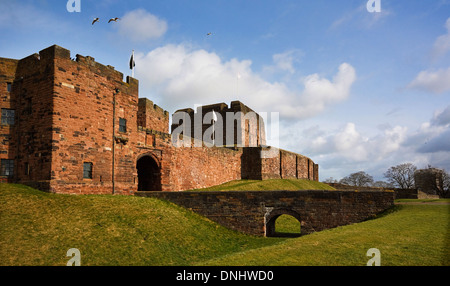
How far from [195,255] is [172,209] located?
15.8 ft

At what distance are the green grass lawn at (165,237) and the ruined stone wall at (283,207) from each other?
67 cm

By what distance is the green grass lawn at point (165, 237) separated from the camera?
8.70 meters

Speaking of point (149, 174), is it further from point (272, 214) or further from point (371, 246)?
point (371, 246)

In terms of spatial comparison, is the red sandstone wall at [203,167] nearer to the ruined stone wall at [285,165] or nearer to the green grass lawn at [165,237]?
the ruined stone wall at [285,165]

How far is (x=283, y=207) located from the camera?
16.8m

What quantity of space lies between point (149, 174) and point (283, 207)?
10.5 meters

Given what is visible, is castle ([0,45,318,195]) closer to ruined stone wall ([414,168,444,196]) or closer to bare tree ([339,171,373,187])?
ruined stone wall ([414,168,444,196])

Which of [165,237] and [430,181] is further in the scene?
[430,181]

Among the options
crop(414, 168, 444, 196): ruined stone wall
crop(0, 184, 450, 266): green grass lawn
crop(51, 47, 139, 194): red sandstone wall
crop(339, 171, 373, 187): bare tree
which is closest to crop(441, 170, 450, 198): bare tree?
crop(414, 168, 444, 196): ruined stone wall

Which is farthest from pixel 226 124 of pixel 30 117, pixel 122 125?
pixel 30 117

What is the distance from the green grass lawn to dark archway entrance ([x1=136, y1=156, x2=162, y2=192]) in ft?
16.3

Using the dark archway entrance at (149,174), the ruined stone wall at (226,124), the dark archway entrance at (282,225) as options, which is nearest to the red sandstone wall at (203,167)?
the dark archway entrance at (149,174)
